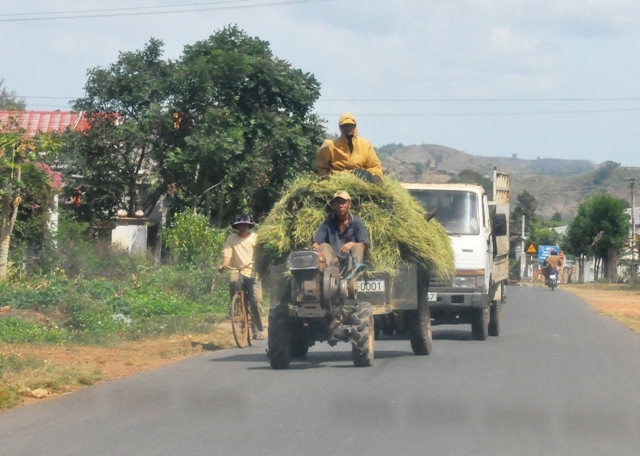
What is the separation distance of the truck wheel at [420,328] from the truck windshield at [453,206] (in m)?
3.26

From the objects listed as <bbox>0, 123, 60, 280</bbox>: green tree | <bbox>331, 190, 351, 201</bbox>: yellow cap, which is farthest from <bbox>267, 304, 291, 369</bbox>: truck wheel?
<bbox>0, 123, 60, 280</bbox>: green tree

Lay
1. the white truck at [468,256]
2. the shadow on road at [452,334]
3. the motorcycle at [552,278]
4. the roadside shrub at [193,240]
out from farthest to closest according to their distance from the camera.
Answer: the motorcycle at [552,278]
the roadside shrub at [193,240]
the shadow on road at [452,334]
the white truck at [468,256]

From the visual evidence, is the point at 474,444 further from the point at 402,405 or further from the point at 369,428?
the point at 402,405

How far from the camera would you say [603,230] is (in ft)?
212

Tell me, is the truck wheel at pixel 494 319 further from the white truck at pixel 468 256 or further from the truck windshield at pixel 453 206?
the truck windshield at pixel 453 206

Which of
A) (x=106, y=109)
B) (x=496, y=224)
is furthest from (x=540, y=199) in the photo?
(x=496, y=224)

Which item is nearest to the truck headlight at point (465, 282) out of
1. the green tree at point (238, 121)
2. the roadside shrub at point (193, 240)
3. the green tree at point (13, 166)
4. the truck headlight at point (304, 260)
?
the truck headlight at point (304, 260)

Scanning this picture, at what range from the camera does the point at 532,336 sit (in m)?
17.1

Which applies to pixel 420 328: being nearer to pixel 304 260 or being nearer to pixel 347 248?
pixel 347 248

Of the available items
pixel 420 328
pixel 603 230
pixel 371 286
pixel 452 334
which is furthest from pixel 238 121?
pixel 603 230

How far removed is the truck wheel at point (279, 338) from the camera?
11.3m

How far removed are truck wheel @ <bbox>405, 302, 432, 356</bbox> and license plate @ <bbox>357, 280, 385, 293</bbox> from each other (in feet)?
3.38

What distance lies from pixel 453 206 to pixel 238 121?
13584mm

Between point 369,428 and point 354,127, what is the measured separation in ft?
18.1
